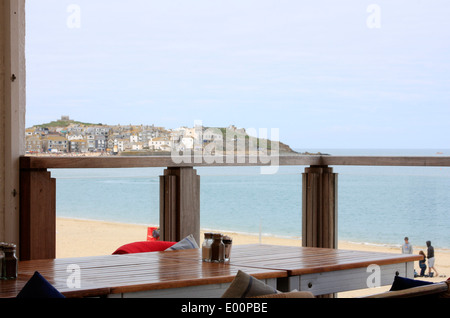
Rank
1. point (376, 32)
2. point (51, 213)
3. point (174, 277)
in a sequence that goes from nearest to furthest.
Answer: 1. point (174, 277)
2. point (51, 213)
3. point (376, 32)

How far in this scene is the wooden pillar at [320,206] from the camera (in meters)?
4.36

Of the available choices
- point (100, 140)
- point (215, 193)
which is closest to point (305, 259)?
point (215, 193)

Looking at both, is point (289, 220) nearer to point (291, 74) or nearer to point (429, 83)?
point (291, 74)

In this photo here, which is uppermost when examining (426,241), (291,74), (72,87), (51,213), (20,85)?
(291,74)

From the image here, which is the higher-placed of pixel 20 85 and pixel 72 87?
pixel 72 87

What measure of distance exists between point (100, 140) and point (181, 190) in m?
0.74

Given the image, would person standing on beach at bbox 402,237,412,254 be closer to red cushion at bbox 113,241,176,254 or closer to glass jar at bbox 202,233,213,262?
red cushion at bbox 113,241,176,254

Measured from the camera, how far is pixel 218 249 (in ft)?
8.03

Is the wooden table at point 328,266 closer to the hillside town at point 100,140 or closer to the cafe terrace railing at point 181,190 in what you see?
the cafe terrace railing at point 181,190

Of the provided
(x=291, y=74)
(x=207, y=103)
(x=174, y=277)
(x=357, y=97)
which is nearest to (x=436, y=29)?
(x=357, y=97)

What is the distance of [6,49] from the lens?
335cm

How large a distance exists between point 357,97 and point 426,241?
33575mm

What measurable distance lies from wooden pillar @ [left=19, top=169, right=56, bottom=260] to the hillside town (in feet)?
0.84

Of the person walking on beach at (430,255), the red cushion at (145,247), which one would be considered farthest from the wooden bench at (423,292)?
the person walking on beach at (430,255)
